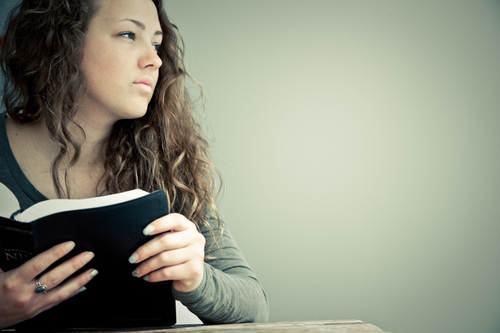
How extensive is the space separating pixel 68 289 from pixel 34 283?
5 cm

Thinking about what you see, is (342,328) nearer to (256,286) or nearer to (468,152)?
(256,286)

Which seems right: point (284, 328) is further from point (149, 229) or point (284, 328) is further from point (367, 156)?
point (367, 156)

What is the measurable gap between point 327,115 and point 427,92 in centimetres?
56

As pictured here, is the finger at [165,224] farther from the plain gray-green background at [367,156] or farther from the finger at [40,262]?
the plain gray-green background at [367,156]

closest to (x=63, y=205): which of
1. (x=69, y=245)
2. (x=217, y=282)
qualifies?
(x=69, y=245)

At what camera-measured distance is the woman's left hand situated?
583 mm

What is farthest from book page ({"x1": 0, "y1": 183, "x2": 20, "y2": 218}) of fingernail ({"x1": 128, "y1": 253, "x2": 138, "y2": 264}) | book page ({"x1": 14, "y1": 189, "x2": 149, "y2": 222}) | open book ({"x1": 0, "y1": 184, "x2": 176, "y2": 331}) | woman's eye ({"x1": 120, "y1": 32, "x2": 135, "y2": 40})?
woman's eye ({"x1": 120, "y1": 32, "x2": 135, "y2": 40})

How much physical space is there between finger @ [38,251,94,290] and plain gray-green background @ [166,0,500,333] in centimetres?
126

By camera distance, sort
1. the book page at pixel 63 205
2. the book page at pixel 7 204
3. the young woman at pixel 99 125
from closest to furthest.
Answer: the book page at pixel 63 205, the book page at pixel 7 204, the young woman at pixel 99 125

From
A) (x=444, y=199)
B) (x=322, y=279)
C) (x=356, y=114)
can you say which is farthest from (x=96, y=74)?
(x=444, y=199)

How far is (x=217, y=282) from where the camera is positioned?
0.76 meters

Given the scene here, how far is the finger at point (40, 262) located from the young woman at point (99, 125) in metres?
0.28

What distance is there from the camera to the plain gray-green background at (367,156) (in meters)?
1.83

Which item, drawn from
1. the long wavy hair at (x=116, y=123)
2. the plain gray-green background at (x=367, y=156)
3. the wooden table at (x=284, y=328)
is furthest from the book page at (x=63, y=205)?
the plain gray-green background at (x=367, y=156)
